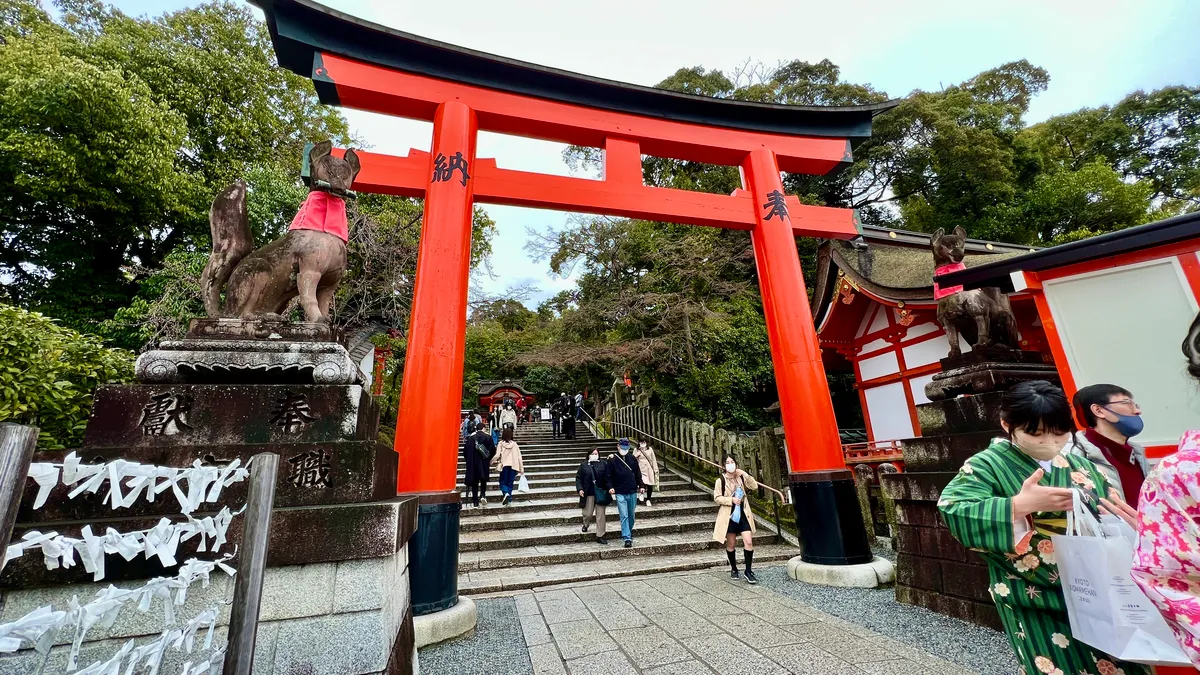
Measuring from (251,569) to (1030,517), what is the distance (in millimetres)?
2683

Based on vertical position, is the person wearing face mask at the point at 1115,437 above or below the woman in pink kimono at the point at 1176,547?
above

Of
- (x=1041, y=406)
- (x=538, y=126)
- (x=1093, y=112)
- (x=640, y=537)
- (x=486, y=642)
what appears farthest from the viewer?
(x=1093, y=112)

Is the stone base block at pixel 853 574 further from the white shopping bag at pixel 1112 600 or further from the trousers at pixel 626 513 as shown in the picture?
the white shopping bag at pixel 1112 600

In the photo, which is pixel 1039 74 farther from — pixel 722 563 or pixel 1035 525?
pixel 1035 525

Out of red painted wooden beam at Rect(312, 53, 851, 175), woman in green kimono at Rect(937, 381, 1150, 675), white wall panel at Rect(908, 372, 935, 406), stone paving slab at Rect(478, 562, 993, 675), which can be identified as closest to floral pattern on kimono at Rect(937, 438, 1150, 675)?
woman in green kimono at Rect(937, 381, 1150, 675)

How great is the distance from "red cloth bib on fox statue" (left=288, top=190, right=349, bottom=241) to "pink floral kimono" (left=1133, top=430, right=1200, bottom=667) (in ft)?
12.4

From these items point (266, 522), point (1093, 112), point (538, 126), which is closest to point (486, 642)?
point (266, 522)

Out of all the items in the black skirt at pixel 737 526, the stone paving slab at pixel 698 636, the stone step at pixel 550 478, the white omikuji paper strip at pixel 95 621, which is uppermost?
the stone step at pixel 550 478

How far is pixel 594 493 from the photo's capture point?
735cm

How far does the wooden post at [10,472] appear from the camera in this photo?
1087mm

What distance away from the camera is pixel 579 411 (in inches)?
792

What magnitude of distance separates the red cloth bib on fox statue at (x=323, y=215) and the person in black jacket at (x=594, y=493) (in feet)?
16.8

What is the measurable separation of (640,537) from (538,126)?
20.0ft

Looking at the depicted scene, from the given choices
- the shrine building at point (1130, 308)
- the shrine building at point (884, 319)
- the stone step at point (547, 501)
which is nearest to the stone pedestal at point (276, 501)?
the shrine building at point (1130, 308)
